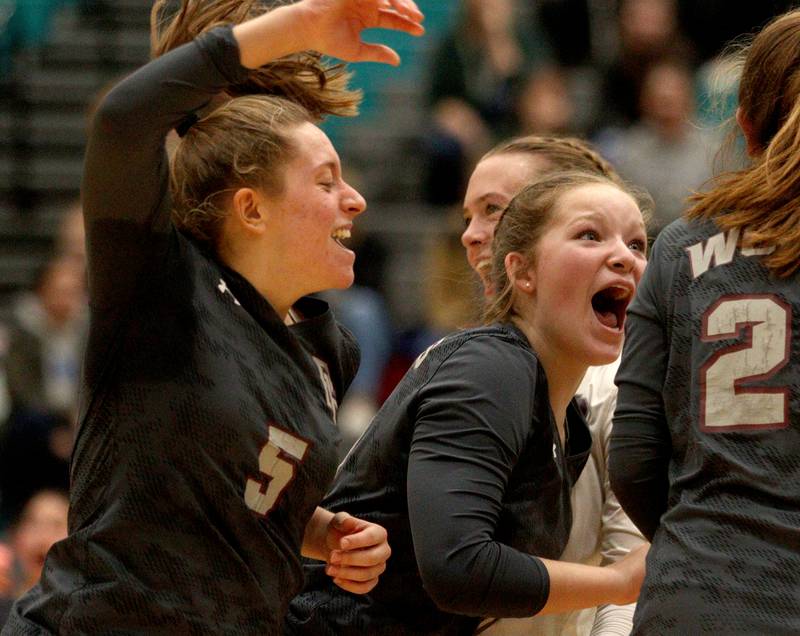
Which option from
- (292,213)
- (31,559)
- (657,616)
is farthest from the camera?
(31,559)

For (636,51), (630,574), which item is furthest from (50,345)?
(630,574)

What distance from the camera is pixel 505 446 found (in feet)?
7.47

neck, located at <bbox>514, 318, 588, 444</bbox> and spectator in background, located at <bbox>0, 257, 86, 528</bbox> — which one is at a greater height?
neck, located at <bbox>514, 318, 588, 444</bbox>

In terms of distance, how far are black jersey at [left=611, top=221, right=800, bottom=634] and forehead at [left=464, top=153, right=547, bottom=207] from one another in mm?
748

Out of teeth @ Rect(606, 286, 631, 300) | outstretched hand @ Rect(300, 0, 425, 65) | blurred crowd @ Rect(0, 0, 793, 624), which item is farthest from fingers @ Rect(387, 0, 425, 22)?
blurred crowd @ Rect(0, 0, 793, 624)

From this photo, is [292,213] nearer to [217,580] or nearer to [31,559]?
[217,580]

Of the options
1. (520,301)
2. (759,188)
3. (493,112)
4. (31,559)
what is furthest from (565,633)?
(493,112)

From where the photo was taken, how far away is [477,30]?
7625 mm

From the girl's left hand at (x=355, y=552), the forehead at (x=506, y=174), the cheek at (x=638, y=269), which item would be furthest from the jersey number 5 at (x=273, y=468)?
the forehead at (x=506, y=174)

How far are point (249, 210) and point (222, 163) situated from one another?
0.10 m

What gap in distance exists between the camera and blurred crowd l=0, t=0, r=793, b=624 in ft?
20.2

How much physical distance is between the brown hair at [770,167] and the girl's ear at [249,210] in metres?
0.74

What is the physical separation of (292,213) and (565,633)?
37.6 inches

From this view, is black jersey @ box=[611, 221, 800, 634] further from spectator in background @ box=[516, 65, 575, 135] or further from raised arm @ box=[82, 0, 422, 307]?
spectator in background @ box=[516, 65, 575, 135]
